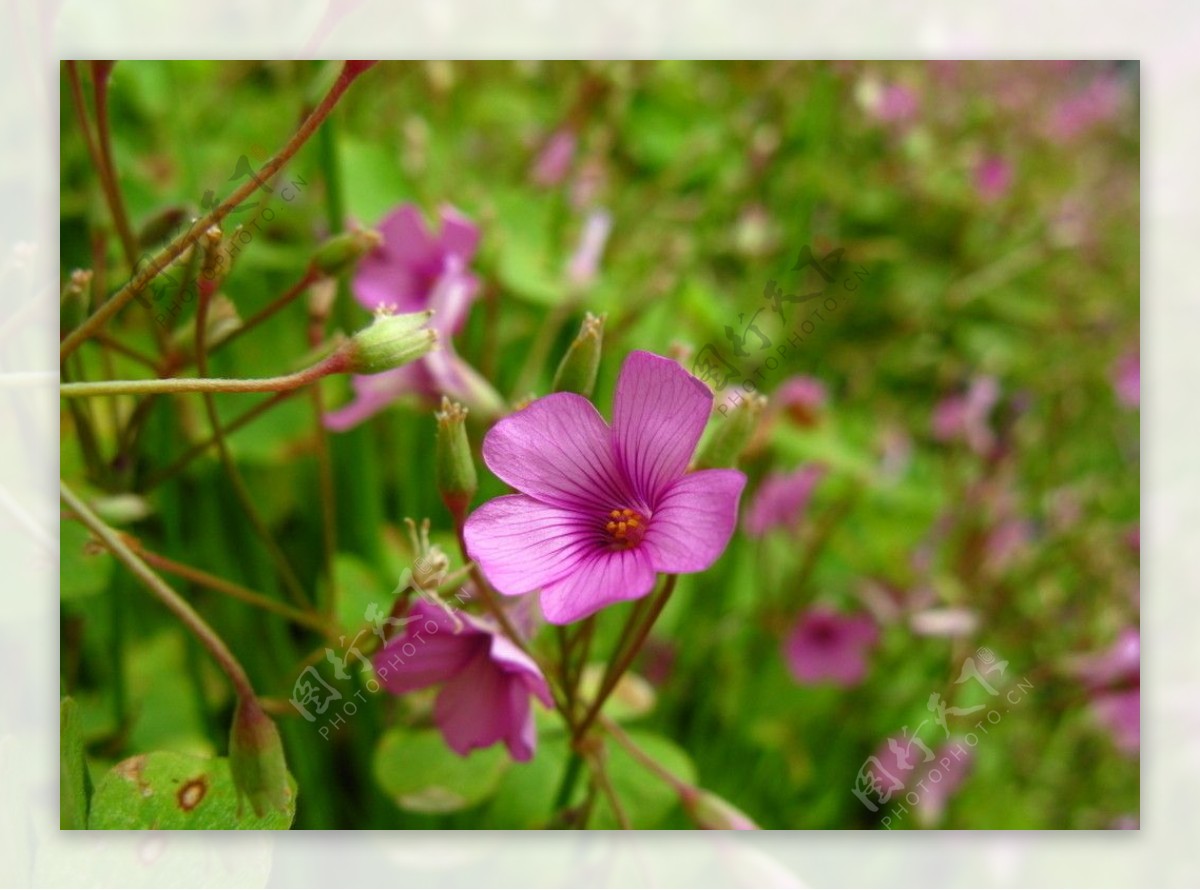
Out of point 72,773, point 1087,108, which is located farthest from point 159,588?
point 1087,108

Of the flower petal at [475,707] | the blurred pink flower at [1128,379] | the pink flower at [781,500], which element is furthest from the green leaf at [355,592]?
the blurred pink flower at [1128,379]

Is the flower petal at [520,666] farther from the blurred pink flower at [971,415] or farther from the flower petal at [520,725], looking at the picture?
the blurred pink flower at [971,415]

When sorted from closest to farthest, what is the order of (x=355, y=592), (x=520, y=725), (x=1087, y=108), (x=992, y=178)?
1. (x=520, y=725)
2. (x=355, y=592)
3. (x=1087, y=108)
4. (x=992, y=178)

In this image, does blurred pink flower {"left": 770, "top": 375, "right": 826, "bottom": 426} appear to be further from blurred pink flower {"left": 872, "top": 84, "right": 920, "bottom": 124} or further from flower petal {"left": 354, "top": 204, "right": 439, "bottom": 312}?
flower petal {"left": 354, "top": 204, "right": 439, "bottom": 312}

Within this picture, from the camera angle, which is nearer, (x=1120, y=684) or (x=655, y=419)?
(x=655, y=419)

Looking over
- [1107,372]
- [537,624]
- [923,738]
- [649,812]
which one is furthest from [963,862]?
[1107,372]

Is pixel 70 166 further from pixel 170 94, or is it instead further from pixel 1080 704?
pixel 1080 704

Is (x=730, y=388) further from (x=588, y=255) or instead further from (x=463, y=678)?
(x=463, y=678)
